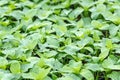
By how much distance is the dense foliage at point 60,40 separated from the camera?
1891mm

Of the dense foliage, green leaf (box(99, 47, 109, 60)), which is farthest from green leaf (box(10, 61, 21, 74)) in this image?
green leaf (box(99, 47, 109, 60))

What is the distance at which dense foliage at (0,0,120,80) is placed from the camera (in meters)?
1.89

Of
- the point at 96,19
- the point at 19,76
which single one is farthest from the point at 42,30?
the point at 19,76

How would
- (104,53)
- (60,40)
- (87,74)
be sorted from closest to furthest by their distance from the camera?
(87,74), (104,53), (60,40)

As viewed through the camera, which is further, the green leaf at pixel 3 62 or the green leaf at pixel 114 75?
the green leaf at pixel 3 62

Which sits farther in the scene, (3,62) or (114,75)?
(3,62)

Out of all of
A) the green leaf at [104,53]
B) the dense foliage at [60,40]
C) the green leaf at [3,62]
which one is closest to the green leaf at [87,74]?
the dense foliage at [60,40]

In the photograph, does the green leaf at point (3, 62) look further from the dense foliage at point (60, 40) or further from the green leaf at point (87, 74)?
the green leaf at point (87, 74)

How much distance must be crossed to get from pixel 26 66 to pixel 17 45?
33cm

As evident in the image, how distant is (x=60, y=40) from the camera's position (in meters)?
2.21

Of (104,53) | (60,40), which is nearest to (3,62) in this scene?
(60,40)

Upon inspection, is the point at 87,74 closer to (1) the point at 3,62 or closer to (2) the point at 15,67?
(2) the point at 15,67

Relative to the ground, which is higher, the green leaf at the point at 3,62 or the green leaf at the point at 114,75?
the green leaf at the point at 3,62

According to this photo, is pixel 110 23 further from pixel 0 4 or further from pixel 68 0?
pixel 0 4
